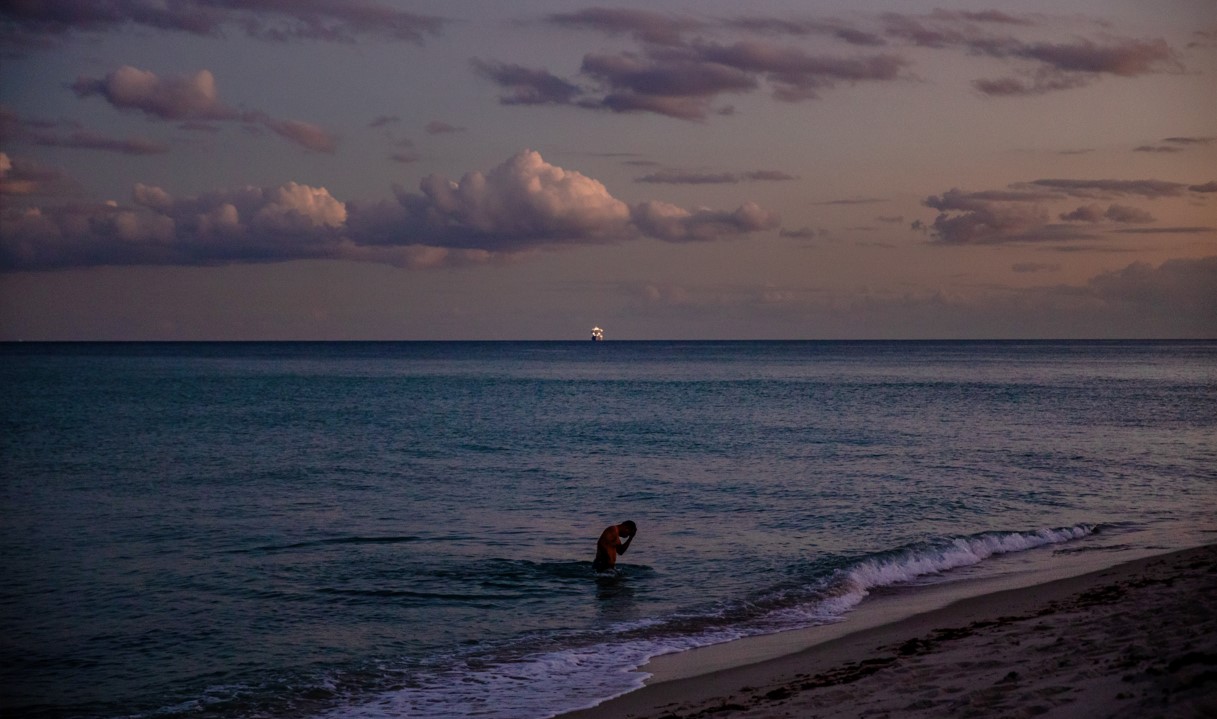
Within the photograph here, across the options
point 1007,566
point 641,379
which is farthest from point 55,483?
point 641,379

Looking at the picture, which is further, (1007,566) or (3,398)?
(3,398)

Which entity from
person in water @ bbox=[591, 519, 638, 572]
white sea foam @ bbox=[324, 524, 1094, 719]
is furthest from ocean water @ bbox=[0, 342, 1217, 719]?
person in water @ bbox=[591, 519, 638, 572]

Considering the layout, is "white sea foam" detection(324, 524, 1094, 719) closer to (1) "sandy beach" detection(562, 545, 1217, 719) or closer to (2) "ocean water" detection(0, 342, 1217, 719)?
(2) "ocean water" detection(0, 342, 1217, 719)

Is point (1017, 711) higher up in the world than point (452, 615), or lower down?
higher up

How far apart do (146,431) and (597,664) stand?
3789cm

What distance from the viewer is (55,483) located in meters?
27.8

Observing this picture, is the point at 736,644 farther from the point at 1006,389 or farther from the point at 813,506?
the point at 1006,389

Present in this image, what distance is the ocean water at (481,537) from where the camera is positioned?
12133mm

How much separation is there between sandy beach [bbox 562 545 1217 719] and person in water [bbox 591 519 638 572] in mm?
5199

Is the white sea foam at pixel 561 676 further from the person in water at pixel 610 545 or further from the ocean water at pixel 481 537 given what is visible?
the person in water at pixel 610 545

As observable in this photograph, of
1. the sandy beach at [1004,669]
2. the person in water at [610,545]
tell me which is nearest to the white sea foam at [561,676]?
the sandy beach at [1004,669]

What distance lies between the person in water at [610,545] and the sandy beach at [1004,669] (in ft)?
17.1

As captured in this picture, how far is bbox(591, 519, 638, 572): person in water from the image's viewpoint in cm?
1712

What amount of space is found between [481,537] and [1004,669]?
42.6 ft
